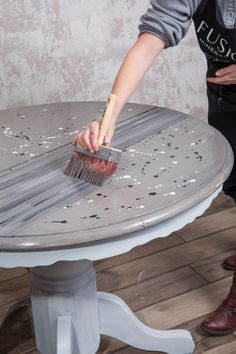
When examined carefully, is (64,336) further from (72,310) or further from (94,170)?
(94,170)

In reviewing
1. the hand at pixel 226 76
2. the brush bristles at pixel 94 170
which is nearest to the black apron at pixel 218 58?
the hand at pixel 226 76

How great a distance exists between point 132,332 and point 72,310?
201 mm

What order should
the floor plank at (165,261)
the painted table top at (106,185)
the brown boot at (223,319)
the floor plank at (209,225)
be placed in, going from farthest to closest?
1. the floor plank at (209,225)
2. the floor plank at (165,261)
3. the brown boot at (223,319)
4. the painted table top at (106,185)

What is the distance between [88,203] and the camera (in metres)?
0.79

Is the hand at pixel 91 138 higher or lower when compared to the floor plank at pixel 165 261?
higher

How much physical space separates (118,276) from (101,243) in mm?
777

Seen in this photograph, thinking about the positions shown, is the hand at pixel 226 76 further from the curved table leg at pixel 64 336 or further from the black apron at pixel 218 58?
the curved table leg at pixel 64 336

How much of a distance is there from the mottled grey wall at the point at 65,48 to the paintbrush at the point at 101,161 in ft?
2.54

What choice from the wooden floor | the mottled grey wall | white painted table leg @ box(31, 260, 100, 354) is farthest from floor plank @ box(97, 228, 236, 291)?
the mottled grey wall

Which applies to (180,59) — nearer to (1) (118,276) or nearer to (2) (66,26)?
(2) (66,26)

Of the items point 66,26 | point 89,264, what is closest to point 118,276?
point 89,264

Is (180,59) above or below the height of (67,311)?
above

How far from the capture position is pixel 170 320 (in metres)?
1.30

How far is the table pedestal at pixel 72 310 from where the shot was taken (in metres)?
0.95
